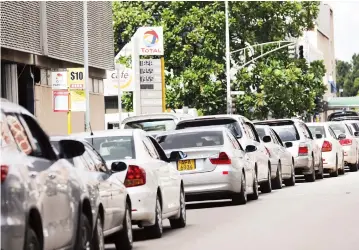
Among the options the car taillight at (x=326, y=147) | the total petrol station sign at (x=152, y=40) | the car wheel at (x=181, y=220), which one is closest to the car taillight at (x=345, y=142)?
the car taillight at (x=326, y=147)

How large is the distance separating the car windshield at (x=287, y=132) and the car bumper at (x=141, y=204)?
62.8 ft

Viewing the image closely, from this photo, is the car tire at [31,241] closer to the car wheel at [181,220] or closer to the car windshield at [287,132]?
the car wheel at [181,220]

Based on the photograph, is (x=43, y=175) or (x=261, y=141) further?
(x=261, y=141)

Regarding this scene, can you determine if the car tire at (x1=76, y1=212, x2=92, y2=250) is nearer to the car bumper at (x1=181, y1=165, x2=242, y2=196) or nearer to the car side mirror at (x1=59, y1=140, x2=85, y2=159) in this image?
the car side mirror at (x1=59, y1=140, x2=85, y2=159)

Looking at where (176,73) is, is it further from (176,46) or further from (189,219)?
(189,219)

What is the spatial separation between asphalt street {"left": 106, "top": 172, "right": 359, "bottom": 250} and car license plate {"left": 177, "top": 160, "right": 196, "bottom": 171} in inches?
31.9

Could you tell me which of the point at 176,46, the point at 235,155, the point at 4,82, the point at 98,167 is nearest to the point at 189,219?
the point at 235,155

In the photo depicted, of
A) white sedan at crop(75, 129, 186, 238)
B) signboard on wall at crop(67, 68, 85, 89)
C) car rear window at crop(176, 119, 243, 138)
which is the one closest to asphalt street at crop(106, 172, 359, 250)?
white sedan at crop(75, 129, 186, 238)

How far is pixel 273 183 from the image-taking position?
3219 centimetres

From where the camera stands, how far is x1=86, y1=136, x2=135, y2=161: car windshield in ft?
57.4

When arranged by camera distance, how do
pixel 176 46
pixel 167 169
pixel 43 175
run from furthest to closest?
pixel 176 46, pixel 167 169, pixel 43 175

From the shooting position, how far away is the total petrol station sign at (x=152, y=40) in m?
65.4

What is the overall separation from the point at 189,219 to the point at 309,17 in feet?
180

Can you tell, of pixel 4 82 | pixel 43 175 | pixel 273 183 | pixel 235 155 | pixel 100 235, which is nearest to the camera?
pixel 43 175
